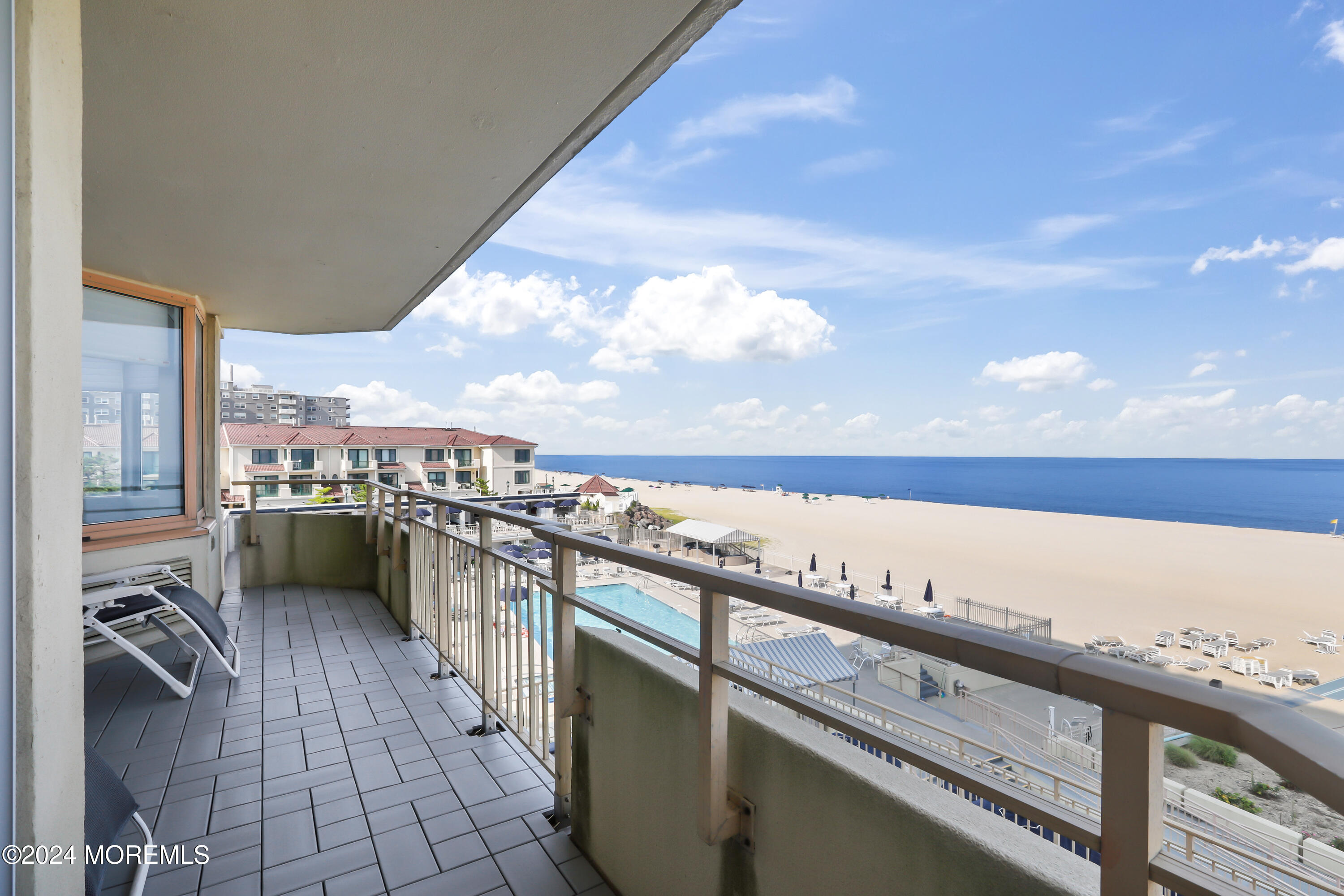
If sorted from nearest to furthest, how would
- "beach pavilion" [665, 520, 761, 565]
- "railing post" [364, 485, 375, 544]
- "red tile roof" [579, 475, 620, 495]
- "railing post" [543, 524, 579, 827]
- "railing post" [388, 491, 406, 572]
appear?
"railing post" [543, 524, 579, 827], "railing post" [388, 491, 406, 572], "railing post" [364, 485, 375, 544], "beach pavilion" [665, 520, 761, 565], "red tile roof" [579, 475, 620, 495]

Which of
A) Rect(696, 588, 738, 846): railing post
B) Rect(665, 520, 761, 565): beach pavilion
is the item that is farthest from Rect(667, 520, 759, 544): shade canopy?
Rect(696, 588, 738, 846): railing post

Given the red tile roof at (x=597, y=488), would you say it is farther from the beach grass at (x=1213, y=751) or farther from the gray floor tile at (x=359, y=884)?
the beach grass at (x=1213, y=751)

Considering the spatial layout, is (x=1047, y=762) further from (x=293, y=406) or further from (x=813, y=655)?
(x=293, y=406)

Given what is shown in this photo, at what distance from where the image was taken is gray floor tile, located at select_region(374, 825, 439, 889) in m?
1.90

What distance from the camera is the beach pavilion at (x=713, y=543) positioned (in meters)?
18.5

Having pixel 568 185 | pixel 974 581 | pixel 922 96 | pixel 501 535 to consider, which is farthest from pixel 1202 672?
pixel 922 96

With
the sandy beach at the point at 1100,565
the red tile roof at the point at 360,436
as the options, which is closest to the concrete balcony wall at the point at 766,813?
the sandy beach at the point at 1100,565

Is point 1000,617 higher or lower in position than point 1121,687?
lower

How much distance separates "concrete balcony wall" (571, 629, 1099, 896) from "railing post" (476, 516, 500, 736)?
90 centimetres

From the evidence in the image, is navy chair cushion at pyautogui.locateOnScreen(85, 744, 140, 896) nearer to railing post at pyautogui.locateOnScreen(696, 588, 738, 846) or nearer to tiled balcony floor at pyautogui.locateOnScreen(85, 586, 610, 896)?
tiled balcony floor at pyautogui.locateOnScreen(85, 586, 610, 896)

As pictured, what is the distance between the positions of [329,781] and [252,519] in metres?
4.23

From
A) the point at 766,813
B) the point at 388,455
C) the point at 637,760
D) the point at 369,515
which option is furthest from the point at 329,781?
the point at 388,455

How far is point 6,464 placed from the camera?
0.95 metres

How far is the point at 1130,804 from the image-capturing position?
0.65 m
